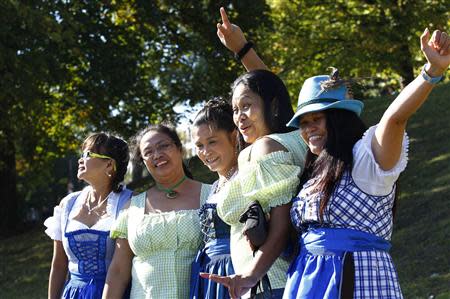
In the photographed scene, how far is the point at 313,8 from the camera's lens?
2203 cm

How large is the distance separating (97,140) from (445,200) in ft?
22.4

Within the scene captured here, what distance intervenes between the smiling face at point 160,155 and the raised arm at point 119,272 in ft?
1.43

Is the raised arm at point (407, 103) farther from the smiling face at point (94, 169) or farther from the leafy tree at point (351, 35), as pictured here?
the leafy tree at point (351, 35)

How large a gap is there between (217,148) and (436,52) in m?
1.50

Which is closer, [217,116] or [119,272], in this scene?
[217,116]

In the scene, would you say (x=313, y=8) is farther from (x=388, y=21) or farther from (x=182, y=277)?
(x=182, y=277)

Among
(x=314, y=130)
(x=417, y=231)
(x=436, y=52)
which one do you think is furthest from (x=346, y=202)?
(x=417, y=231)

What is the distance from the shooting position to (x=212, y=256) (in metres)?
4.34

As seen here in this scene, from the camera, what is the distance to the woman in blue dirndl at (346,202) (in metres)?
3.51

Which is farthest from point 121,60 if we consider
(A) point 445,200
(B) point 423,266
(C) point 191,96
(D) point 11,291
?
(B) point 423,266

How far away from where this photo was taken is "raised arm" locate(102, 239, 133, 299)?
478cm

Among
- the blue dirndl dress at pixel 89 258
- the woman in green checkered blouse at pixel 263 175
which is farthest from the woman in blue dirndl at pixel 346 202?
the blue dirndl dress at pixel 89 258

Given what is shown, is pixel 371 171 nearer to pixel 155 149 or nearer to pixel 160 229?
pixel 160 229

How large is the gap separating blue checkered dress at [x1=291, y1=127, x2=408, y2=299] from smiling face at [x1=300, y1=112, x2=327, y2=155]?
20cm
